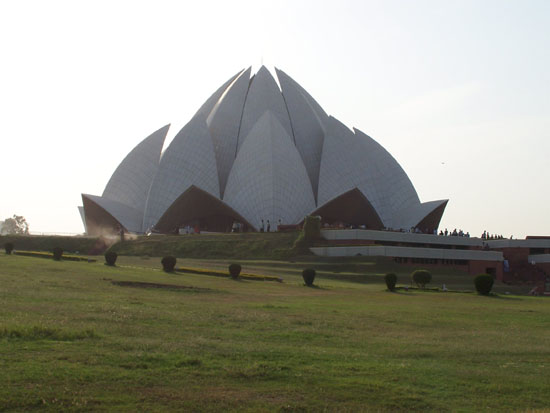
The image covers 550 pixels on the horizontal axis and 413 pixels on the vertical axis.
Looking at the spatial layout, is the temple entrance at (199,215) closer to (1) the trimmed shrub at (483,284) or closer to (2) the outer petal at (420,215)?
(2) the outer petal at (420,215)

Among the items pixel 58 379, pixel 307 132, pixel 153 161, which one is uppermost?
pixel 307 132

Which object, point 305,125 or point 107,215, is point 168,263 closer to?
point 107,215

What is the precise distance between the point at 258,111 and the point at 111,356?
43083 mm

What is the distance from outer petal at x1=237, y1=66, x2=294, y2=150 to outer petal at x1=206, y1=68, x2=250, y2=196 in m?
0.53

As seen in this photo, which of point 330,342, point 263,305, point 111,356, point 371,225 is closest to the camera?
point 111,356

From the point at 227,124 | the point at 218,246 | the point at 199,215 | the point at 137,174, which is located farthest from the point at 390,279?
the point at 137,174

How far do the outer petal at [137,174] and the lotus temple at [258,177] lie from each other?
0.08 metres

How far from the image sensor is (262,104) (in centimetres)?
4884

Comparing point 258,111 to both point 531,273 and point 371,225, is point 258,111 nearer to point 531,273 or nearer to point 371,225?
point 371,225

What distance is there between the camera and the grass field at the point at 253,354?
17.4 ft

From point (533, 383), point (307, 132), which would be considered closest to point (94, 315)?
point (533, 383)

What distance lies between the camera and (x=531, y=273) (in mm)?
32688

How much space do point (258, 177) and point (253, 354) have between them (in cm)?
3418

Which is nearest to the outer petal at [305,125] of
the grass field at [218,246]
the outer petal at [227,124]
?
the outer petal at [227,124]
